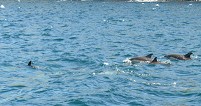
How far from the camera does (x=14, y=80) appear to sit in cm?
2088

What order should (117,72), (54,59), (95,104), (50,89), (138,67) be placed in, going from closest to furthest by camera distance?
(95,104) → (50,89) → (117,72) → (138,67) → (54,59)

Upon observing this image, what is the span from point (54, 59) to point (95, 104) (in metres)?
11.4

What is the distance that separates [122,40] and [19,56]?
12.8 m

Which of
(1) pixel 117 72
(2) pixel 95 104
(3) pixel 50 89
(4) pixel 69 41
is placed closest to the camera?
(2) pixel 95 104

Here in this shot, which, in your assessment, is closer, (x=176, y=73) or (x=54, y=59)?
(x=176, y=73)

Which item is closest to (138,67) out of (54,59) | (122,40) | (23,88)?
(54,59)

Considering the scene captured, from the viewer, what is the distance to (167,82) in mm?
20609

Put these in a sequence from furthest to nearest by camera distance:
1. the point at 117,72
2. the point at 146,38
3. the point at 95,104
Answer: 1. the point at 146,38
2. the point at 117,72
3. the point at 95,104

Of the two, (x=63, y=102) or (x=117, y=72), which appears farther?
(x=117, y=72)

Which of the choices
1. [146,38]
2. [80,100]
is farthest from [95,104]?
[146,38]

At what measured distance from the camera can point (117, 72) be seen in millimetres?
22938

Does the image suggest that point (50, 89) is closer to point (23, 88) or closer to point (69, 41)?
point (23, 88)

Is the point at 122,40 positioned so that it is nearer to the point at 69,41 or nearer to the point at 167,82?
the point at 69,41

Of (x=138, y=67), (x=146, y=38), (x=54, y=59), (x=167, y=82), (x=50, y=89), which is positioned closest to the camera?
(x=50, y=89)
